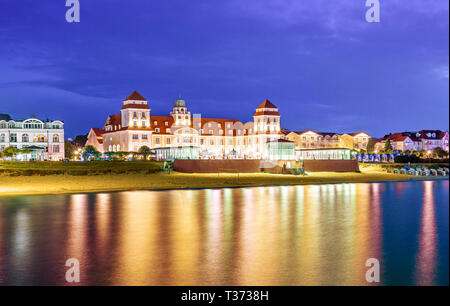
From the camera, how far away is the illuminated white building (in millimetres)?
86375

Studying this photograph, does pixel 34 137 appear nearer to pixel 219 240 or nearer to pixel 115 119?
pixel 115 119

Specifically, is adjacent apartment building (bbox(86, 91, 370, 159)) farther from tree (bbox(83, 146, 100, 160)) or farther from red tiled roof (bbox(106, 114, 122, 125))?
tree (bbox(83, 146, 100, 160))

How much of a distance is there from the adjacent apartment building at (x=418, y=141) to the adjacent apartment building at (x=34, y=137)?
88.9 m

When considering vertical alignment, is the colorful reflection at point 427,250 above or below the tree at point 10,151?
below

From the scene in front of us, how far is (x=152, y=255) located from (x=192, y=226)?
6.49m

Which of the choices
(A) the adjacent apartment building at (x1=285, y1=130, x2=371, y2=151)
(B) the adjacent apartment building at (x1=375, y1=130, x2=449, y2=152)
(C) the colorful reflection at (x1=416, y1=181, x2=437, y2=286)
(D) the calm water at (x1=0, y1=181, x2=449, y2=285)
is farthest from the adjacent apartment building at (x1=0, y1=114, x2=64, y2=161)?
(B) the adjacent apartment building at (x1=375, y1=130, x2=449, y2=152)

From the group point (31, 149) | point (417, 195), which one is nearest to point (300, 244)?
point (417, 195)

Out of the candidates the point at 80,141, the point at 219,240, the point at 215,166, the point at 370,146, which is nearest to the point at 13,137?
the point at 215,166

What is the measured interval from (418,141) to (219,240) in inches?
4776

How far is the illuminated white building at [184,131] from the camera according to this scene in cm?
8638

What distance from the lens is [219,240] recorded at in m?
18.9

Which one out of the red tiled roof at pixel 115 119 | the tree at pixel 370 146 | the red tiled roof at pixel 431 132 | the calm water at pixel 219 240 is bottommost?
the calm water at pixel 219 240

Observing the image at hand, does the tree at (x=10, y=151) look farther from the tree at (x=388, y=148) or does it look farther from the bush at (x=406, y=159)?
the tree at (x=388, y=148)

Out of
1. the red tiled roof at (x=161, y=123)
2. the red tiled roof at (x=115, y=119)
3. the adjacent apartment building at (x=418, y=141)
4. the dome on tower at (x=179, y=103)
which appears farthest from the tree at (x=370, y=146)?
the red tiled roof at (x=115, y=119)
